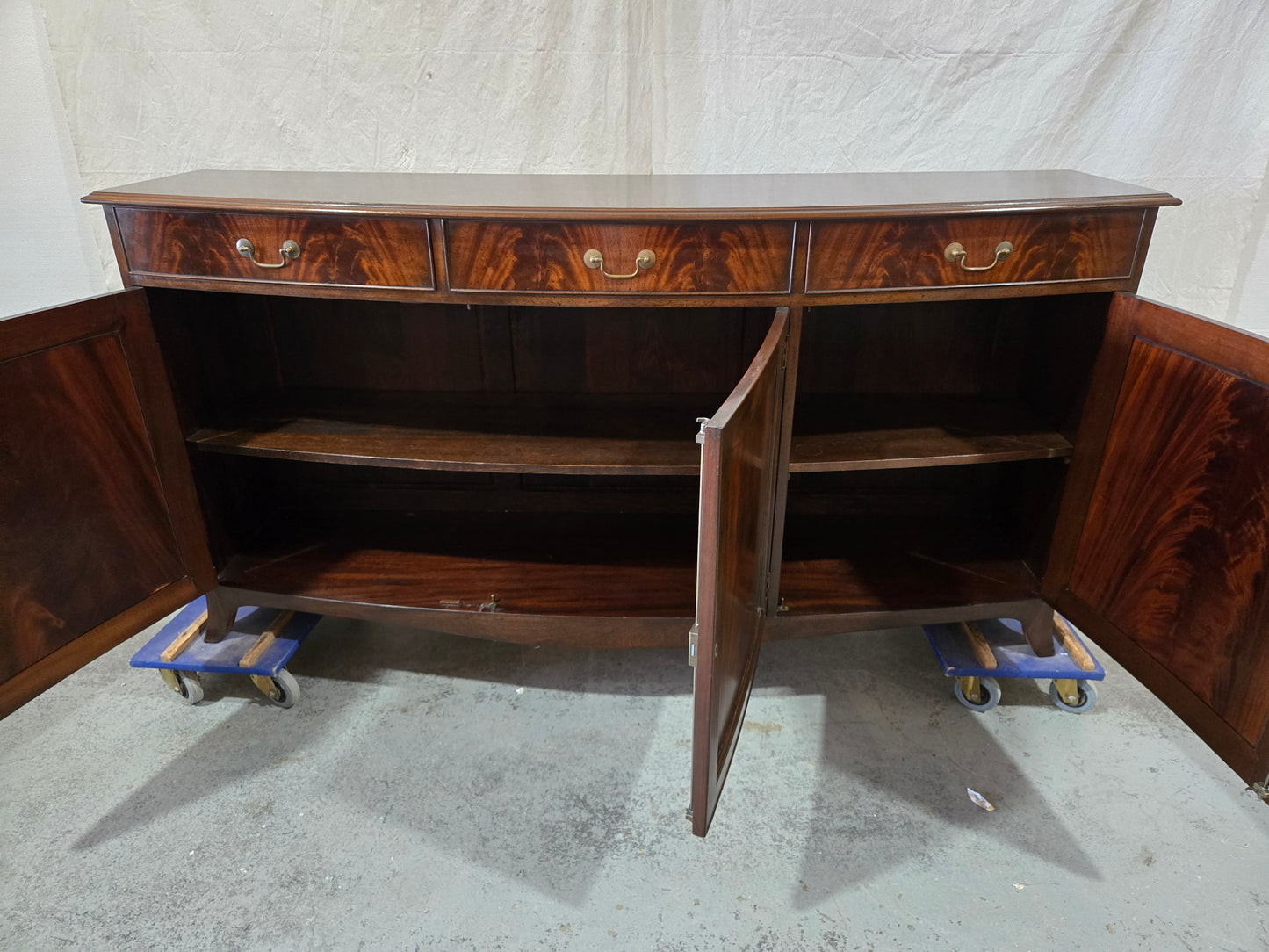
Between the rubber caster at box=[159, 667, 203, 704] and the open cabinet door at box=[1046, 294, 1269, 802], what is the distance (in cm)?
182

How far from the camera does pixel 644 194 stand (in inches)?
56.8

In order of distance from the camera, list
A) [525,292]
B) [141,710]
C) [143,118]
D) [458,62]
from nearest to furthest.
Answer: [525,292], [141,710], [458,62], [143,118]

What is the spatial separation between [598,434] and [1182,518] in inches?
39.6

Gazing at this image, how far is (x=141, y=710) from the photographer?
5.71 ft

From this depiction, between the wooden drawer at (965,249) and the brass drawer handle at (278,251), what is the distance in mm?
867

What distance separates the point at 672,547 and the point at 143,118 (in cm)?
171

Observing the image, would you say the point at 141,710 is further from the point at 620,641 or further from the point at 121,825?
the point at 620,641

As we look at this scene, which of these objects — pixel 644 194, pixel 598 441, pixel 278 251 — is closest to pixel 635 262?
pixel 644 194

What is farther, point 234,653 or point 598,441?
point 234,653

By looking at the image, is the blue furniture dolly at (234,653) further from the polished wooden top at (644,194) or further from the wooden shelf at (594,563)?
the polished wooden top at (644,194)

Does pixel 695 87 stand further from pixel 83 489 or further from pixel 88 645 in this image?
pixel 88 645

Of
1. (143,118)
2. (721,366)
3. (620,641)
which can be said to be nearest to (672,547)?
(620,641)

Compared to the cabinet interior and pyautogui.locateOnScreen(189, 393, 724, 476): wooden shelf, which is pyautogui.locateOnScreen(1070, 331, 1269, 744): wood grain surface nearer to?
the cabinet interior

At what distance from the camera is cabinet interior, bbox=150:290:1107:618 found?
157 centimetres
